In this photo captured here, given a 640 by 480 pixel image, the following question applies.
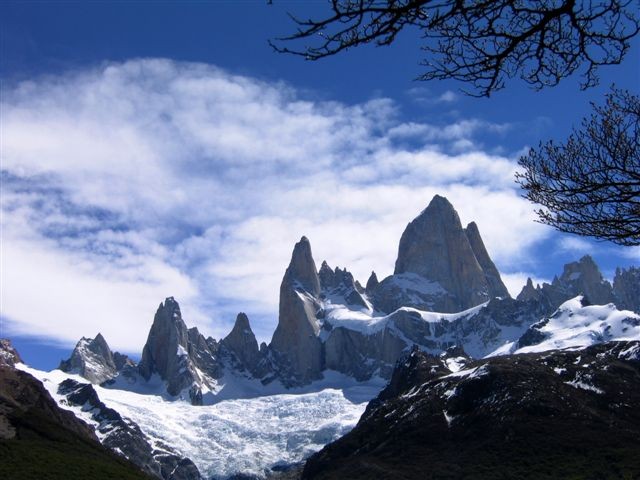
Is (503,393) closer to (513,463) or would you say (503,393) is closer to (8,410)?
(513,463)

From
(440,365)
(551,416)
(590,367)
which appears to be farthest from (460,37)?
(440,365)

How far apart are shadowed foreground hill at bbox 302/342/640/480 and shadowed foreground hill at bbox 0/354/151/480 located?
132ft

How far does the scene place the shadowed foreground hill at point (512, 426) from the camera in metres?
113

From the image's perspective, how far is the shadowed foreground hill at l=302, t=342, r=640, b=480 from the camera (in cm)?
11331

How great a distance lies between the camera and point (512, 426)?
127 metres

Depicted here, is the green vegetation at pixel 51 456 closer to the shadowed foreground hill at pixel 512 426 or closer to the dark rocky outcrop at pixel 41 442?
the dark rocky outcrop at pixel 41 442

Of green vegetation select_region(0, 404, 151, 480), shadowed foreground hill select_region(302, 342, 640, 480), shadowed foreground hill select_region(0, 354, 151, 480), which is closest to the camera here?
green vegetation select_region(0, 404, 151, 480)

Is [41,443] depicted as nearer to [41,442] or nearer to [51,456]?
[41,442]

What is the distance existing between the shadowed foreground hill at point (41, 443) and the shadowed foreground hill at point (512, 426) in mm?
40378

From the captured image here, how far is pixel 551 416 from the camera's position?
128 m

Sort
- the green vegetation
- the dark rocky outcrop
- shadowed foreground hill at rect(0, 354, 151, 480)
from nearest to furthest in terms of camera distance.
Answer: the green vegetation < shadowed foreground hill at rect(0, 354, 151, 480) < the dark rocky outcrop

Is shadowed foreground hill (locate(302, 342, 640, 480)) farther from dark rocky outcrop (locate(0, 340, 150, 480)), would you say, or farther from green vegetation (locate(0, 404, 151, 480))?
dark rocky outcrop (locate(0, 340, 150, 480))

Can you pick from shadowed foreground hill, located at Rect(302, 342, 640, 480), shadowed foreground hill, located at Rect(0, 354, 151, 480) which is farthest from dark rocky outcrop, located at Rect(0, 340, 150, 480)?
shadowed foreground hill, located at Rect(302, 342, 640, 480)

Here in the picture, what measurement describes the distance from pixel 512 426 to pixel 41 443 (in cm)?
7299
